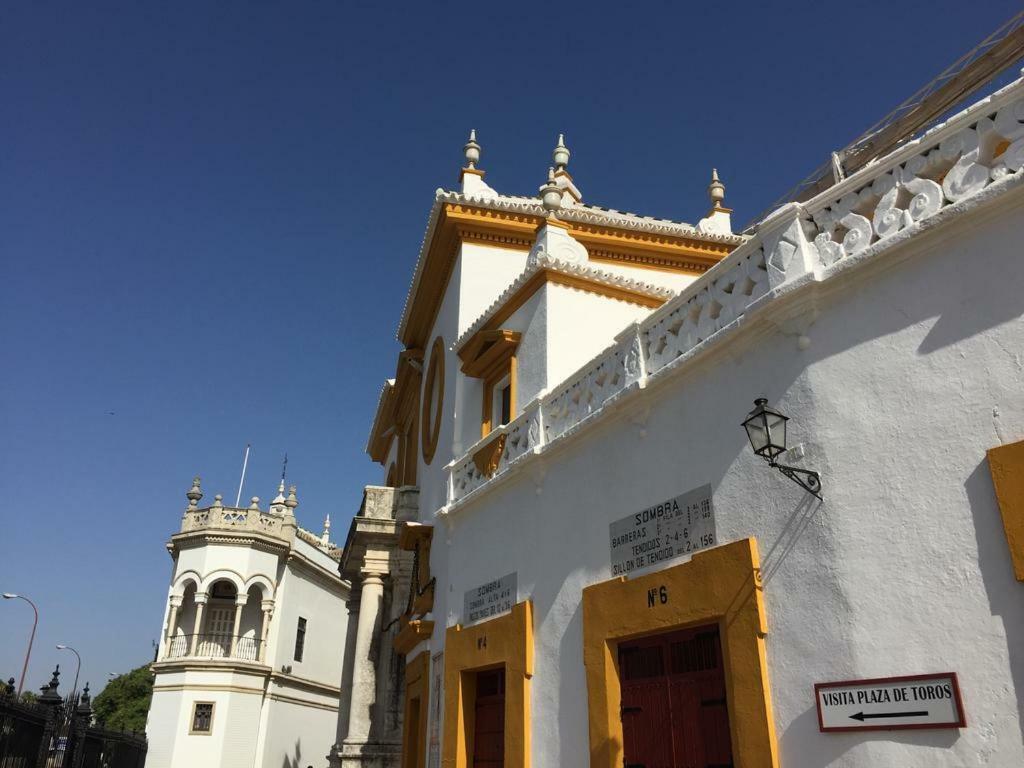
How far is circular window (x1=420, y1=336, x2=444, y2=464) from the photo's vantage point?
13.2m

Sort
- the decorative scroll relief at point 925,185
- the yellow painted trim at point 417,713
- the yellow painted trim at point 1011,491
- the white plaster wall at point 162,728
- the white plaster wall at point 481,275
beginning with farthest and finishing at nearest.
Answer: the white plaster wall at point 162,728, the white plaster wall at point 481,275, the yellow painted trim at point 417,713, the decorative scroll relief at point 925,185, the yellow painted trim at point 1011,491

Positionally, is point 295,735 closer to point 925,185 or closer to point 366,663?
point 366,663

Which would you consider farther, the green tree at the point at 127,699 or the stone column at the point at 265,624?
the green tree at the point at 127,699

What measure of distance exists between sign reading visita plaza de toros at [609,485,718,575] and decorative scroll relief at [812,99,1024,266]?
1.92 m

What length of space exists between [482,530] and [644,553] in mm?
3455

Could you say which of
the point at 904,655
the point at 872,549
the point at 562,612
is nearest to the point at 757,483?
the point at 872,549

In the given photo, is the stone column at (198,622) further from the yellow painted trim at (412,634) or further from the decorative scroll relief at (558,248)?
the decorative scroll relief at (558,248)

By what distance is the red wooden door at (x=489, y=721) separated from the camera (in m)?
8.09

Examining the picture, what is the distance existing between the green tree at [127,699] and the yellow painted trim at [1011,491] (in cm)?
4280

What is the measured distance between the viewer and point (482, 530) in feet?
30.5

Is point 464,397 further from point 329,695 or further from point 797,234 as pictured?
point 329,695

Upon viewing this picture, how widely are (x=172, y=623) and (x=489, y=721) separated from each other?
74.1ft

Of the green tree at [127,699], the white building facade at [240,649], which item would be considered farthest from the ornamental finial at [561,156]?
the green tree at [127,699]

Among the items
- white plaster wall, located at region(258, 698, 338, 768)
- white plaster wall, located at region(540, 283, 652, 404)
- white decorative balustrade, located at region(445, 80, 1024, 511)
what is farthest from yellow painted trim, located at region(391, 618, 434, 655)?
white plaster wall, located at region(258, 698, 338, 768)
